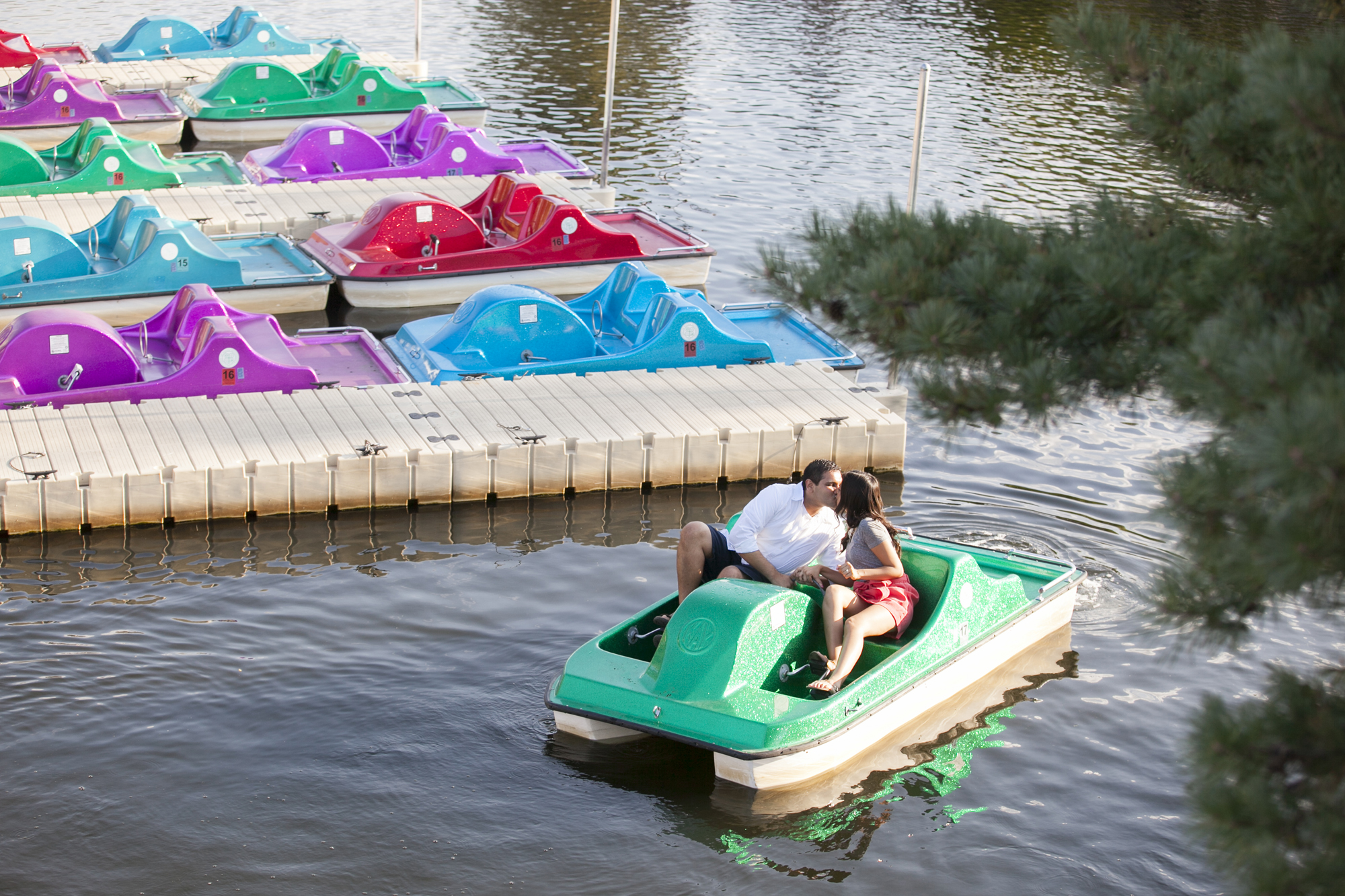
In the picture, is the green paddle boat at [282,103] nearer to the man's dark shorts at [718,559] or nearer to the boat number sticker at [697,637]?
the man's dark shorts at [718,559]

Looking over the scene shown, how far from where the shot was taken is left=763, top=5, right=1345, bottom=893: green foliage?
3.09m

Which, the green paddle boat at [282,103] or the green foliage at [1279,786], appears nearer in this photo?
the green foliage at [1279,786]

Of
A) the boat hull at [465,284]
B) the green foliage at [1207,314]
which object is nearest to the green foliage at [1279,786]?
the green foliage at [1207,314]

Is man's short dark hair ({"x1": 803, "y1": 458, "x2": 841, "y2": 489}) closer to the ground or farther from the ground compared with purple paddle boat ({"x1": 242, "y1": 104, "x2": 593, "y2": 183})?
farther from the ground

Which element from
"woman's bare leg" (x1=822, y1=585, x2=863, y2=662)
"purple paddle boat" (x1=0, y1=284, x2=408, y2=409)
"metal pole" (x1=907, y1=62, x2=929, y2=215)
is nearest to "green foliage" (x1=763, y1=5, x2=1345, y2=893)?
"woman's bare leg" (x1=822, y1=585, x2=863, y2=662)

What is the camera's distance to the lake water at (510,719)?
6938 mm

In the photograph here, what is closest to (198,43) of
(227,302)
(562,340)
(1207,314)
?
(227,302)

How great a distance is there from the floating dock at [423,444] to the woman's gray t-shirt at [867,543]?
3.48 m

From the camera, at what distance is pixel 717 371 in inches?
496

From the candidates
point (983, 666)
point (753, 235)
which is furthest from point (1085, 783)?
point (753, 235)

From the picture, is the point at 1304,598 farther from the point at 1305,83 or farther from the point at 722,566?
the point at 722,566

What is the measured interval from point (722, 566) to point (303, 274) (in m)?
8.06

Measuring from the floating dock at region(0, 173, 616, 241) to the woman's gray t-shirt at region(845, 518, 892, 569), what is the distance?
1046cm

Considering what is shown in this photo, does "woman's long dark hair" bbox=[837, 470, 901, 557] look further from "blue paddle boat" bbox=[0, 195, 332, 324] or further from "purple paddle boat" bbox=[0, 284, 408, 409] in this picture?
"blue paddle boat" bbox=[0, 195, 332, 324]
